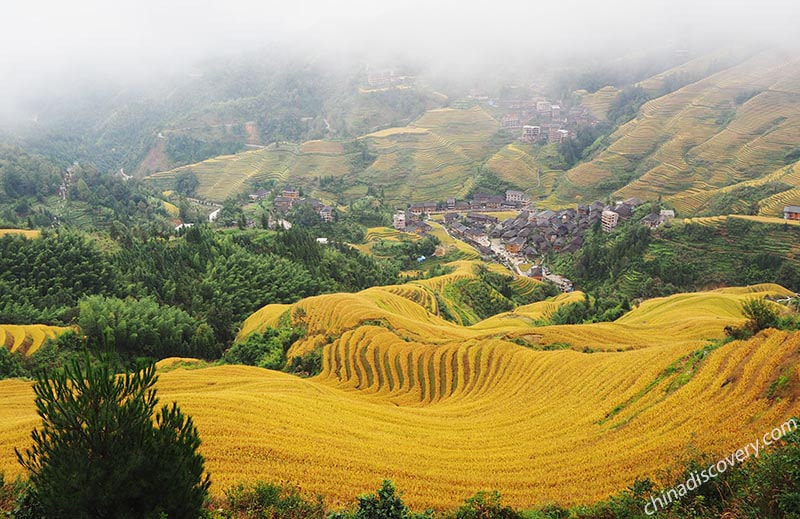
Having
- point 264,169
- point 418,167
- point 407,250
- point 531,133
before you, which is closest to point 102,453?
point 407,250

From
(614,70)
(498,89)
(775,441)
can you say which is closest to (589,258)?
(775,441)

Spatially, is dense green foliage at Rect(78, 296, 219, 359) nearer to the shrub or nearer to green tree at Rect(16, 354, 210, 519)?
green tree at Rect(16, 354, 210, 519)

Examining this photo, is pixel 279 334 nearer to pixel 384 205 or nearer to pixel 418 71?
pixel 384 205

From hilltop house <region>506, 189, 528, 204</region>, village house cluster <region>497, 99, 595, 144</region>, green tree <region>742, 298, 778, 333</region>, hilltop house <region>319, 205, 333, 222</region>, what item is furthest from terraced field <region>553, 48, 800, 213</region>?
green tree <region>742, 298, 778, 333</region>

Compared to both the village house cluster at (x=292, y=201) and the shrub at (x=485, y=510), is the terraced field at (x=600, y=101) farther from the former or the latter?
the shrub at (x=485, y=510)

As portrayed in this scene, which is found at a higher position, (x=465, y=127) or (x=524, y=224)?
(x=465, y=127)

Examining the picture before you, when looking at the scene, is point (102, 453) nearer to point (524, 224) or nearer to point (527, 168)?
point (524, 224)
